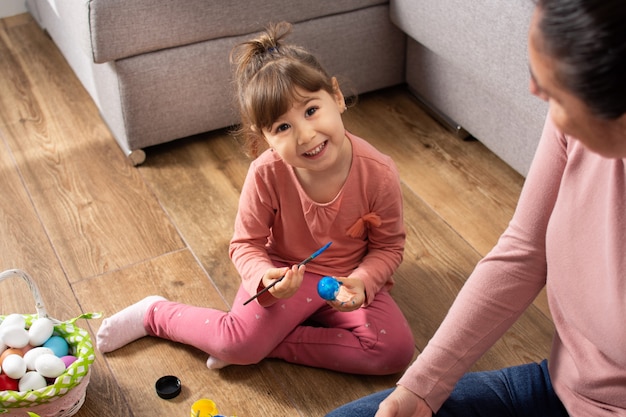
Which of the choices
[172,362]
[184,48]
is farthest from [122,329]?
[184,48]

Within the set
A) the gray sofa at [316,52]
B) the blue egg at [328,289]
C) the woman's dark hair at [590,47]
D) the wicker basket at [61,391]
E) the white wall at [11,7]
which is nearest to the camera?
the woman's dark hair at [590,47]

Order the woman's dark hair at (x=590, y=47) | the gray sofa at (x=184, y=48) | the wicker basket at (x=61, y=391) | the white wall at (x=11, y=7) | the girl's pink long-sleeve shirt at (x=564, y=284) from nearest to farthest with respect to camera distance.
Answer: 1. the woman's dark hair at (x=590, y=47)
2. the girl's pink long-sleeve shirt at (x=564, y=284)
3. the wicker basket at (x=61, y=391)
4. the gray sofa at (x=184, y=48)
5. the white wall at (x=11, y=7)

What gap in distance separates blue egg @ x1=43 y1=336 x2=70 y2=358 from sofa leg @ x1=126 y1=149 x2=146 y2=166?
821 mm

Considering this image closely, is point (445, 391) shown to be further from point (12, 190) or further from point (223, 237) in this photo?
point (12, 190)

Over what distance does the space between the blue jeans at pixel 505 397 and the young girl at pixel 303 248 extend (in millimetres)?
360

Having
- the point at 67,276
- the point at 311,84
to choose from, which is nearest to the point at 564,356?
the point at 311,84

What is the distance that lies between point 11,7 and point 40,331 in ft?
6.87

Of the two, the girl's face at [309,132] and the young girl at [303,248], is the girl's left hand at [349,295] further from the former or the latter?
the girl's face at [309,132]

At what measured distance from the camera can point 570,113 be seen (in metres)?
0.73

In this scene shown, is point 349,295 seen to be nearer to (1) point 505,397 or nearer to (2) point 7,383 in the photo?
(1) point 505,397

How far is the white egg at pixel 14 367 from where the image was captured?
1.33 m

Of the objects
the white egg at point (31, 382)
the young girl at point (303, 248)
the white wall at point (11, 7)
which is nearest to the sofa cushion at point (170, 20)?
the young girl at point (303, 248)

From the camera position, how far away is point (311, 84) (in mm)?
1417

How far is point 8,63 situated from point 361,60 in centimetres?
125
